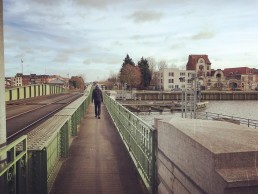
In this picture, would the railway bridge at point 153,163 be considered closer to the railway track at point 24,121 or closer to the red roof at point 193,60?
the railway track at point 24,121

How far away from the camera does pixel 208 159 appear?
9.86ft

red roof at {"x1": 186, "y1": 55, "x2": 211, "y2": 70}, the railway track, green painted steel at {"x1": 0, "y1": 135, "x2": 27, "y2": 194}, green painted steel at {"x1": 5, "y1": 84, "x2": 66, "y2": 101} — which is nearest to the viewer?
green painted steel at {"x1": 0, "y1": 135, "x2": 27, "y2": 194}

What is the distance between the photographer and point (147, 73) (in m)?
103

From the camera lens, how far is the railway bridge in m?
2.95

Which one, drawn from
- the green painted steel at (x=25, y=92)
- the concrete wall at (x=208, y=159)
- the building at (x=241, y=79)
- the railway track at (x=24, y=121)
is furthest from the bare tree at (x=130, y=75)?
the concrete wall at (x=208, y=159)

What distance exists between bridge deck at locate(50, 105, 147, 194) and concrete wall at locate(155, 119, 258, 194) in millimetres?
1588

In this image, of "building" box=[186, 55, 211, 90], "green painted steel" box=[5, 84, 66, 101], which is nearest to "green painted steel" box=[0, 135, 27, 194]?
Answer: "green painted steel" box=[5, 84, 66, 101]

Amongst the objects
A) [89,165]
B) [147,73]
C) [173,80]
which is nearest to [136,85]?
[147,73]

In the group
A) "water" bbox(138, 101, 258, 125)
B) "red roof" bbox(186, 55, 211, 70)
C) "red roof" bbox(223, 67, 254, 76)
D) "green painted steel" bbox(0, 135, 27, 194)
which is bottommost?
"water" bbox(138, 101, 258, 125)

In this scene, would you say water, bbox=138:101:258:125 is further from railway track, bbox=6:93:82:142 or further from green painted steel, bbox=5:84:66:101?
railway track, bbox=6:93:82:142

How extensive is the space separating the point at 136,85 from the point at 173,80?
16.6 meters

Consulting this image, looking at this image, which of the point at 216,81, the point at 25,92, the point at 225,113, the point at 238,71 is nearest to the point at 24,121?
the point at 25,92

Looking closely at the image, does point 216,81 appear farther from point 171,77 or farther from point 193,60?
point 171,77

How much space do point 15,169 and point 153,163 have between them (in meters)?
2.33
